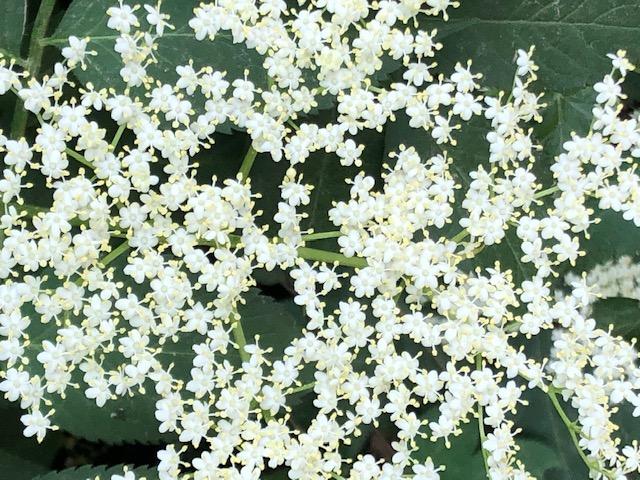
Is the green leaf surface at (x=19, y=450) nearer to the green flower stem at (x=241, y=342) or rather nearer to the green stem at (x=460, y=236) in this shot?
the green flower stem at (x=241, y=342)

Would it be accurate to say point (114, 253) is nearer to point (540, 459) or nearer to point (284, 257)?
point (284, 257)

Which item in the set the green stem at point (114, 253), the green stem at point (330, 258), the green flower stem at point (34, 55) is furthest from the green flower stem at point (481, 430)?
the green flower stem at point (34, 55)

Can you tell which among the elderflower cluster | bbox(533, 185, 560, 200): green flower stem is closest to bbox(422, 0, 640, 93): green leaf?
the elderflower cluster

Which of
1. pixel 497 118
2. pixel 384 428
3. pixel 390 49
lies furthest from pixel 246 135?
pixel 384 428

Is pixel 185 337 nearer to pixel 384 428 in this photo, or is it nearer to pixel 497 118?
pixel 384 428

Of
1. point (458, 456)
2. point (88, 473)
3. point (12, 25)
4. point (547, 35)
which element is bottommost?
point (88, 473)

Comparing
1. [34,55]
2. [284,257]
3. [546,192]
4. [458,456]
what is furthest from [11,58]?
[458,456]
